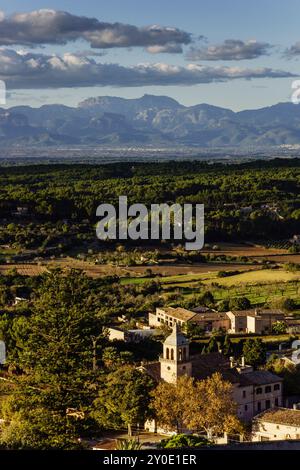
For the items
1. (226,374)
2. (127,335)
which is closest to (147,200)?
Result: (127,335)

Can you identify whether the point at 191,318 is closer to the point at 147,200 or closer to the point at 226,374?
the point at 226,374

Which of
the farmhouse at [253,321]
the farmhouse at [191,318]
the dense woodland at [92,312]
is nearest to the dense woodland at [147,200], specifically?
the dense woodland at [92,312]

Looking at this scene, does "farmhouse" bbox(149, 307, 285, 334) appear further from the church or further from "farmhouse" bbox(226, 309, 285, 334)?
the church

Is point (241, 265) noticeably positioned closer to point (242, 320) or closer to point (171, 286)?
point (171, 286)

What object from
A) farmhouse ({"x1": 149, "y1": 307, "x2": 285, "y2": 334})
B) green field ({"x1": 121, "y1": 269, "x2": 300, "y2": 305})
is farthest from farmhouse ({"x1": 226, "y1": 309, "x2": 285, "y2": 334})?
green field ({"x1": 121, "y1": 269, "x2": 300, "y2": 305})
